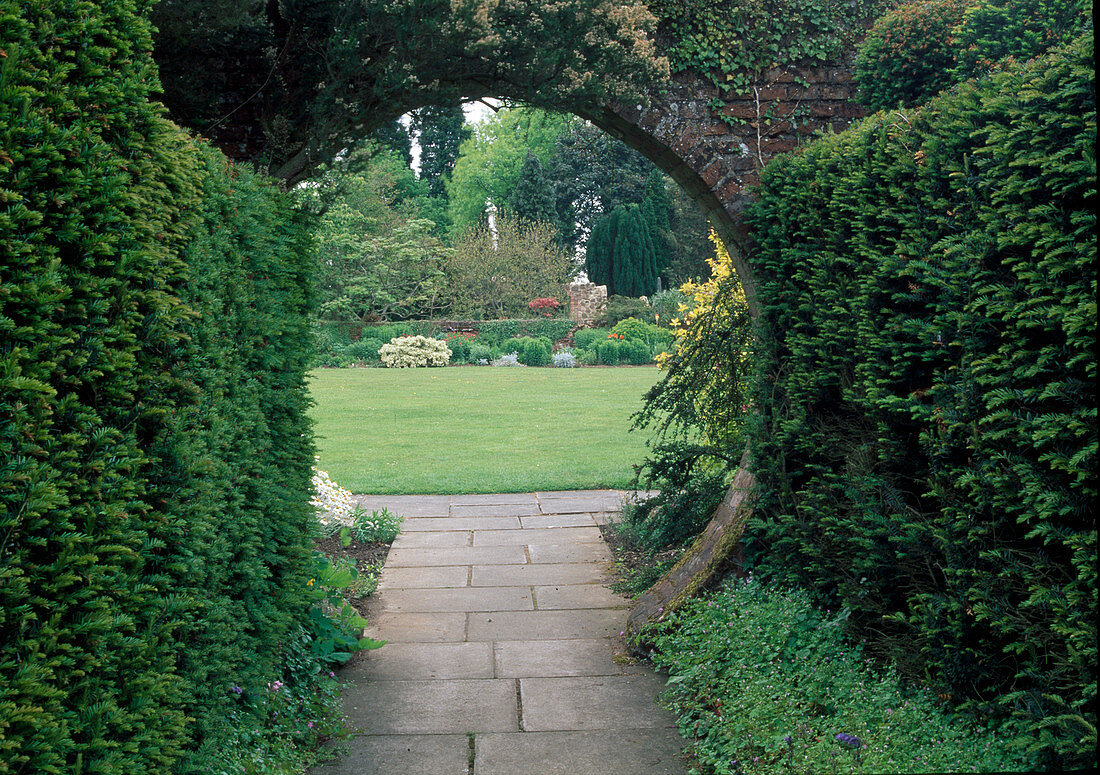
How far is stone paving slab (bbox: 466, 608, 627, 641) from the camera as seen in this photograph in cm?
459

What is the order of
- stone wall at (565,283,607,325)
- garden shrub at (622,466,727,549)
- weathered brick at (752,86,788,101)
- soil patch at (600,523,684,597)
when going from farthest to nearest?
stone wall at (565,283,607,325) < garden shrub at (622,466,727,549) < soil patch at (600,523,684,597) < weathered brick at (752,86,788,101)

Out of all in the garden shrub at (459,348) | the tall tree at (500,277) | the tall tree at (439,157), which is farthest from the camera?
the tall tree at (439,157)

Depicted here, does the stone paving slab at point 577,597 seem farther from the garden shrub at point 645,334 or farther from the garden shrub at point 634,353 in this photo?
the garden shrub at point 645,334

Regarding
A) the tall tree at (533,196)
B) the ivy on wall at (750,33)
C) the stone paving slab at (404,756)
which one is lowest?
the stone paving slab at (404,756)

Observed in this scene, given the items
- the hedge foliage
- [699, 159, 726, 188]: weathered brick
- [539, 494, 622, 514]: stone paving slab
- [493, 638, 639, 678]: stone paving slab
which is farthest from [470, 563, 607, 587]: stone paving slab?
the hedge foliage

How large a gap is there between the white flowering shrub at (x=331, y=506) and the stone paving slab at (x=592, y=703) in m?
2.47

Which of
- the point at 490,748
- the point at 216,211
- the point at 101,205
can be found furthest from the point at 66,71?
the point at 490,748

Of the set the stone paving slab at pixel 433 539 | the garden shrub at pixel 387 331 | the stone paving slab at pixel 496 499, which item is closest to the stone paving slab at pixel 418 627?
the stone paving slab at pixel 433 539

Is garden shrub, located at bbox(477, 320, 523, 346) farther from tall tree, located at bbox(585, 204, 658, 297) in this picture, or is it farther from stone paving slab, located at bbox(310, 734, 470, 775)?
stone paving slab, located at bbox(310, 734, 470, 775)

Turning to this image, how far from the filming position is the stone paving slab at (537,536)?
645cm

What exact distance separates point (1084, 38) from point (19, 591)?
8.93 ft

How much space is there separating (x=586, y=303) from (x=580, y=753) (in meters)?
23.5

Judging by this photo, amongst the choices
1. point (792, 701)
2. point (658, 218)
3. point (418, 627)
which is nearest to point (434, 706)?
point (418, 627)

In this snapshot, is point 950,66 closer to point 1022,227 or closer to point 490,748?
point 1022,227
